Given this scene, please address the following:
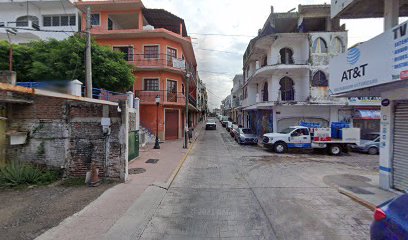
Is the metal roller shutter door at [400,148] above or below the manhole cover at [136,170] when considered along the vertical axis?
above

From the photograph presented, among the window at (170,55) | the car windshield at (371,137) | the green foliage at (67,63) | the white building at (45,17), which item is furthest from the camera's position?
the white building at (45,17)

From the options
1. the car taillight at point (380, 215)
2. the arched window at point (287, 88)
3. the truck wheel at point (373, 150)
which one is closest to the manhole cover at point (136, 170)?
the car taillight at point (380, 215)

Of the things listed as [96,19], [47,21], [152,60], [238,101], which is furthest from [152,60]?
[238,101]

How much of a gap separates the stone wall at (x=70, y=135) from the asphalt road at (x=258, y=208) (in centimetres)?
271

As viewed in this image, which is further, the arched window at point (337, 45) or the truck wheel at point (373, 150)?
the arched window at point (337, 45)

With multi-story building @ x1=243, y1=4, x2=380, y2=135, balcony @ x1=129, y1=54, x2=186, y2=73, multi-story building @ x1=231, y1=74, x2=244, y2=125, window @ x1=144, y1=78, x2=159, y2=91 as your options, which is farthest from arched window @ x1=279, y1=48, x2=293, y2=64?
multi-story building @ x1=231, y1=74, x2=244, y2=125

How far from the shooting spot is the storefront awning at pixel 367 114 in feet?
75.9

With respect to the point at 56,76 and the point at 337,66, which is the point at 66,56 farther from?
the point at 337,66

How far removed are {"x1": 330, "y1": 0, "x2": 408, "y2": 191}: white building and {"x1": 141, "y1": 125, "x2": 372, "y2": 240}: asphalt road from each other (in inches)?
81.5

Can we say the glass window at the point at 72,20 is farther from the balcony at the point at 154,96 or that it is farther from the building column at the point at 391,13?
the building column at the point at 391,13

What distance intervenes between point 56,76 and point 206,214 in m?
15.6

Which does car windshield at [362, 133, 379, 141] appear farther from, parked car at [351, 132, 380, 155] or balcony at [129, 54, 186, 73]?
balcony at [129, 54, 186, 73]

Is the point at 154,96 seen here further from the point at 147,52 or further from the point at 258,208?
the point at 258,208

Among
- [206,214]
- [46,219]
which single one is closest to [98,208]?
[46,219]
